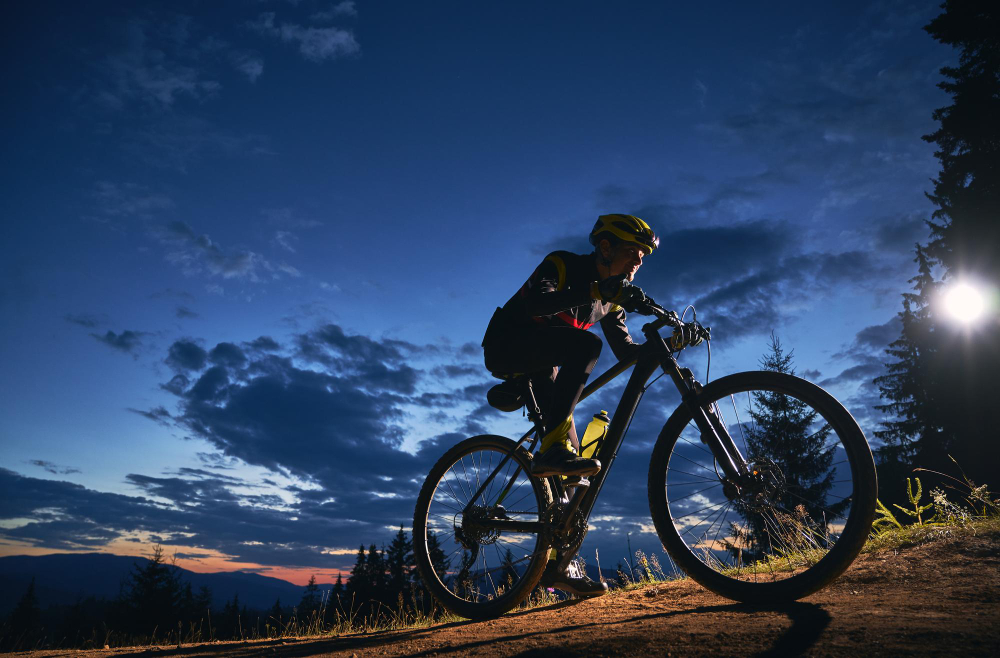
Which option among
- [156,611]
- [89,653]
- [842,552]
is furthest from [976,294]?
[156,611]

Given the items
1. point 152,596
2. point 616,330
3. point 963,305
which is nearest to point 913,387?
point 963,305

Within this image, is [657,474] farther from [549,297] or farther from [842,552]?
[549,297]

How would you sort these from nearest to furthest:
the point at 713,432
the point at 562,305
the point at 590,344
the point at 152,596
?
the point at 713,432
the point at 562,305
the point at 590,344
the point at 152,596

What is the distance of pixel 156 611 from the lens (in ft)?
154

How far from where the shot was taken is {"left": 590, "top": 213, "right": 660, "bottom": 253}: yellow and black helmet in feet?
12.8

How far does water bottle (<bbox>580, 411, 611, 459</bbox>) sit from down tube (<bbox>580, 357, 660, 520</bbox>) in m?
0.11

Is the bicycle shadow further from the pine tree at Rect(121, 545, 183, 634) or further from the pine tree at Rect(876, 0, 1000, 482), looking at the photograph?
the pine tree at Rect(121, 545, 183, 634)

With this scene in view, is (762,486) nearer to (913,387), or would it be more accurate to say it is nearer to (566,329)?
(566,329)

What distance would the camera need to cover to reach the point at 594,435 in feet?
12.5

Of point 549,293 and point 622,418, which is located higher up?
point 549,293

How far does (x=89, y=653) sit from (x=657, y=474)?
4961 mm

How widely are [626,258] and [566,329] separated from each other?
2.40 ft

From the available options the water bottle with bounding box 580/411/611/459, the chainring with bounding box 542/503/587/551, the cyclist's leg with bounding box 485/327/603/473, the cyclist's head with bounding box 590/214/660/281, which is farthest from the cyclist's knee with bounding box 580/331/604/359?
the chainring with bounding box 542/503/587/551

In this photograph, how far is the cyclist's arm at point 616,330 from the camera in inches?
172
